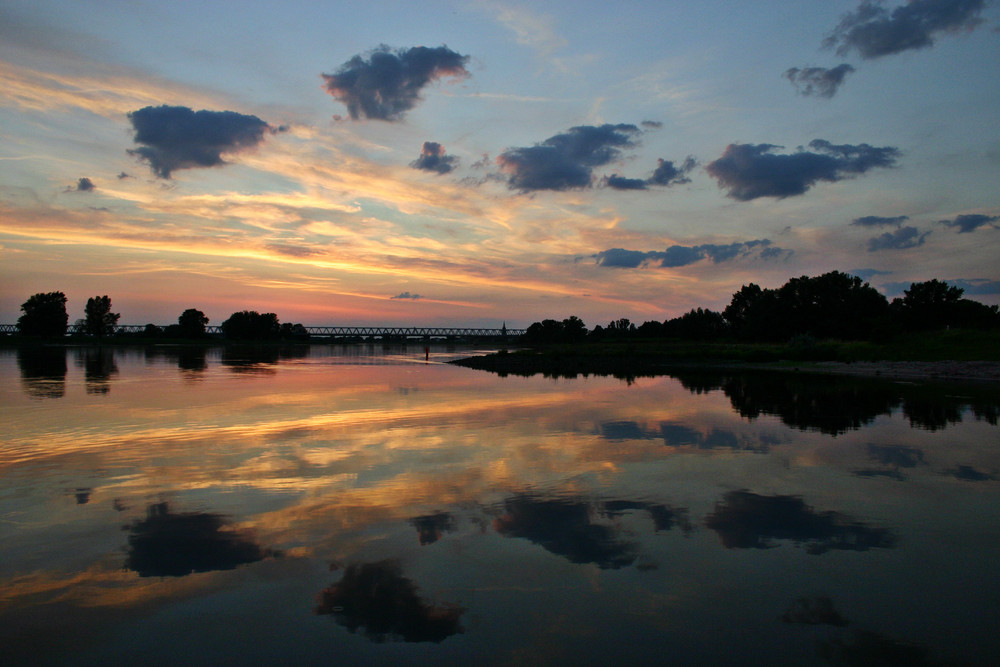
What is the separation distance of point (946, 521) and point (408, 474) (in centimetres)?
952

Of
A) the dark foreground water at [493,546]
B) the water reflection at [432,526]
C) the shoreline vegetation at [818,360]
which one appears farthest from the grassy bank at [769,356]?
the water reflection at [432,526]

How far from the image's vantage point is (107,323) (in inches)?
6698

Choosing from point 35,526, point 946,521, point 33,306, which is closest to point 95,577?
point 35,526

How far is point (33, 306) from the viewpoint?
472 ft

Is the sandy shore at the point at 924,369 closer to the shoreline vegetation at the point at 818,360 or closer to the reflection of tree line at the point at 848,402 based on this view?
the shoreline vegetation at the point at 818,360

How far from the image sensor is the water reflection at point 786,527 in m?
8.62

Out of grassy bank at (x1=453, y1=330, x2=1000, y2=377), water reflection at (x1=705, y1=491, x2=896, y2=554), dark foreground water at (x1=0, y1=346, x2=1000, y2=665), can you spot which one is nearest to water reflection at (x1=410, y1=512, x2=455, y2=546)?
dark foreground water at (x1=0, y1=346, x2=1000, y2=665)

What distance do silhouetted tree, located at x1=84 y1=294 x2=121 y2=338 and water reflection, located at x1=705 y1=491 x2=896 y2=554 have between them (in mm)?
194991

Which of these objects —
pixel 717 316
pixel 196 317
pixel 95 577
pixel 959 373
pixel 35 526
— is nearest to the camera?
pixel 95 577

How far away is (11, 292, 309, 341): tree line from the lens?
140250 mm

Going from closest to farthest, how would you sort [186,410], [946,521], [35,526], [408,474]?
[35,526] → [946,521] → [408,474] → [186,410]

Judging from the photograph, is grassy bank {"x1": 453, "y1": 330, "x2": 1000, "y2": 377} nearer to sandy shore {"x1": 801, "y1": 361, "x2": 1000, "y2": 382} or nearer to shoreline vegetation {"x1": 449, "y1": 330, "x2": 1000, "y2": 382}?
shoreline vegetation {"x1": 449, "y1": 330, "x2": 1000, "y2": 382}

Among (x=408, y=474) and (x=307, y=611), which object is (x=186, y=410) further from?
(x=307, y=611)

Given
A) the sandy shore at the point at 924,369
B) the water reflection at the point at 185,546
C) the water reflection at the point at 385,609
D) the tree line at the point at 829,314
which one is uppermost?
the tree line at the point at 829,314
